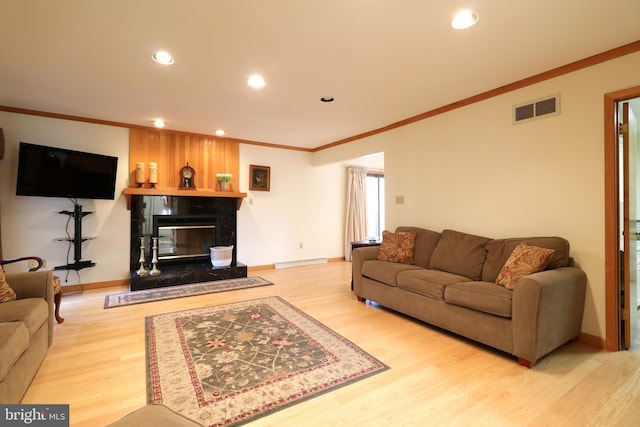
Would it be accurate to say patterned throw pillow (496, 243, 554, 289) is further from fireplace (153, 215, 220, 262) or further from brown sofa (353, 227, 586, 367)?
fireplace (153, 215, 220, 262)

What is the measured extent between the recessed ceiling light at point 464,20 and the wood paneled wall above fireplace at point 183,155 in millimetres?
4173

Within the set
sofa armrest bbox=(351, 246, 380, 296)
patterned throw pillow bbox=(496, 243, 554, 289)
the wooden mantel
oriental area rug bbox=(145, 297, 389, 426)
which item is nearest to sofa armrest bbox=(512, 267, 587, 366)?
patterned throw pillow bbox=(496, 243, 554, 289)

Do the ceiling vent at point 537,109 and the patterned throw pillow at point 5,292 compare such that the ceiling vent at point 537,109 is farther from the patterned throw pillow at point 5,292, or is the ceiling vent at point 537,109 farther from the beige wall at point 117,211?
the patterned throw pillow at point 5,292

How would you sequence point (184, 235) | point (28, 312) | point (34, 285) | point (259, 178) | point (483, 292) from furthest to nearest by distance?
point (259, 178) < point (184, 235) < point (483, 292) < point (34, 285) < point (28, 312)

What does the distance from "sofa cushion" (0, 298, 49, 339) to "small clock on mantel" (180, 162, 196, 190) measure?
2.87m

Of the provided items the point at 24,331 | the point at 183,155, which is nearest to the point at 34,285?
the point at 24,331

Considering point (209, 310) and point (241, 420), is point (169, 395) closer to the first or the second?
point (241, 420)

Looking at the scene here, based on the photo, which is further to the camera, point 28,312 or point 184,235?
point 184,235

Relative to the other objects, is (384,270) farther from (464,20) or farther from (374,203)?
(374,203)

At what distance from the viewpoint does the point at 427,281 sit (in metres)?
2.88

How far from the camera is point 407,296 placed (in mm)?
3074

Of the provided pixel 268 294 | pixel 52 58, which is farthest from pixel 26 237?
pixel 268 294

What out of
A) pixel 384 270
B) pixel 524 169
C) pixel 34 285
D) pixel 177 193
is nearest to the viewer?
pixel 34 285

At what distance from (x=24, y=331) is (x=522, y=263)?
11.5 feet
